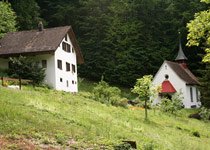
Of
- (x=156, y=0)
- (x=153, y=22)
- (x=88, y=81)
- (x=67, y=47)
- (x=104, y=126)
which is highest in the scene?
(x=156, y=0)

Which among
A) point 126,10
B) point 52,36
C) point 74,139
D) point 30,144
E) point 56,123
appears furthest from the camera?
point 126,10

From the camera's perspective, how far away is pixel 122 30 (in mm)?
47094

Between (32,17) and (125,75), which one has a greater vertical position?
(32,17)

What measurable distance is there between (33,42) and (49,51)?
3056 mm

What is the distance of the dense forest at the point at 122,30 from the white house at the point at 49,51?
15.7m

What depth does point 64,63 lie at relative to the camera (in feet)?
88.4

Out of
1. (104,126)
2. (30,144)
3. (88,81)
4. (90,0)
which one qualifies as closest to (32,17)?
(90,0)

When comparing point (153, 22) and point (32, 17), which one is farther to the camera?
point (153, 22)

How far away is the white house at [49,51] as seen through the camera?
24.5 meters

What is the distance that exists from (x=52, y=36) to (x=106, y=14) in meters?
25.5

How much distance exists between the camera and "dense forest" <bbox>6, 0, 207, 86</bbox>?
1729 inches

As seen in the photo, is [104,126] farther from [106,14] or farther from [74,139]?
[106,14]

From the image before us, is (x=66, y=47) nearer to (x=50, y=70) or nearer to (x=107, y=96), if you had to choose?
(x=50, y=70)

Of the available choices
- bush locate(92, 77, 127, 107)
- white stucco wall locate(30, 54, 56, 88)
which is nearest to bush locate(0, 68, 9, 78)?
white stucco wall locate(30, 54, 56, 88)
